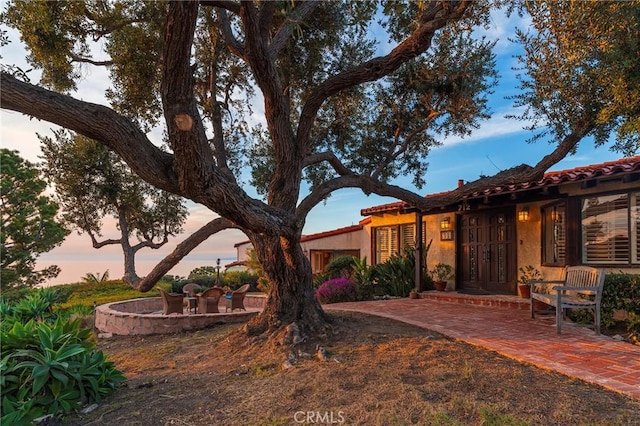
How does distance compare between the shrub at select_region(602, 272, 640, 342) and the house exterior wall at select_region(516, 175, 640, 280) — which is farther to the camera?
the house exterior wall at select_region(516, 175, 640, 280)

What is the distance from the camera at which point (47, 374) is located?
3.97m

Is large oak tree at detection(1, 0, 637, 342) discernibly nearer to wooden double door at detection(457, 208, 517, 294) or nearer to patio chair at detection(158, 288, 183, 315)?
patio chair at detection(158, 288, 183, 315)

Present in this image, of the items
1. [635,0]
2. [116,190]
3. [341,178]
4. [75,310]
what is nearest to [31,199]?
[75,310]

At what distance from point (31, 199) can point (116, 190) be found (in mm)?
5233

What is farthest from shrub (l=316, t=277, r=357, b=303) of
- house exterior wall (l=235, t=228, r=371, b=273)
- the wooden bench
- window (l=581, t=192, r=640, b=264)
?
house exterior wall (l=235, t=228, r=371, b=273)

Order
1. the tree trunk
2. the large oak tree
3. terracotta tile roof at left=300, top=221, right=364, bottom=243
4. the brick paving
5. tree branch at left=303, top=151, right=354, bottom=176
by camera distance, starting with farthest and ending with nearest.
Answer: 1. terracotta tile roof at left=300, top=221, right=364, bottom=243
2. tree branch at left=303, top=151, right=354, bottom=176
3. the tree trunk
4. the brick paving
5. the large oak tree

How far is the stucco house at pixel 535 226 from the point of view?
8.04 meters

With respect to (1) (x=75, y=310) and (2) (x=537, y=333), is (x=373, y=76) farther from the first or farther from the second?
(1) (x=75, y=310)

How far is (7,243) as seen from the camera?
12.0 m

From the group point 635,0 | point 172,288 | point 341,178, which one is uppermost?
point 635,0

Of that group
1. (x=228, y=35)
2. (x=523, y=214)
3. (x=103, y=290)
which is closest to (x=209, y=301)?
(x=228, y=35)

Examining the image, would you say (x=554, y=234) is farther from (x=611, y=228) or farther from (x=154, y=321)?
(x=154, y=321)

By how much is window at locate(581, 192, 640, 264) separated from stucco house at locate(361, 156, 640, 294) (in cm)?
2

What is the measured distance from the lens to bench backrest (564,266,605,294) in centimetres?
655
